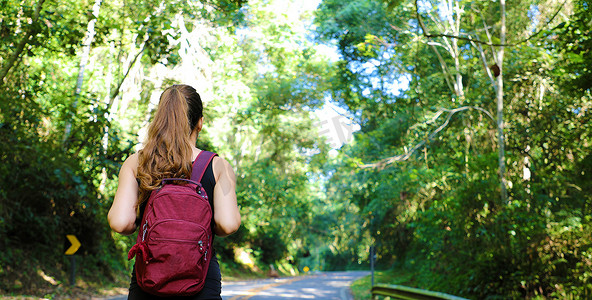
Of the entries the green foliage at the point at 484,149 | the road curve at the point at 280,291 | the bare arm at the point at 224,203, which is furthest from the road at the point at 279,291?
the bare arm at the point at 224,203

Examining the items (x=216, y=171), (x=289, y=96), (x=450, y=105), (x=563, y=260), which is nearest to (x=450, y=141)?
(x=450, y=105)

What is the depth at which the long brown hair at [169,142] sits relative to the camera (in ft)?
7.95

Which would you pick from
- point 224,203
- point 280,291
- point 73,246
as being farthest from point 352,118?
point 224,203

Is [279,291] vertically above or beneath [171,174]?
beneath

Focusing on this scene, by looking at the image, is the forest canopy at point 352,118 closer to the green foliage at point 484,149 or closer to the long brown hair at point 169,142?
the green foliage at point 484,149

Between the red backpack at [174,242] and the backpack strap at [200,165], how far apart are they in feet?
0.24

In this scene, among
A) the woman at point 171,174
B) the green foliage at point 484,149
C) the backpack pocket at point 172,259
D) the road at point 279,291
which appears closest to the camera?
the backpack pocket at point 172,259

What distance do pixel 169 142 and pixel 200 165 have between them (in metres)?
0.17

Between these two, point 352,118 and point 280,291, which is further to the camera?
point 352,118

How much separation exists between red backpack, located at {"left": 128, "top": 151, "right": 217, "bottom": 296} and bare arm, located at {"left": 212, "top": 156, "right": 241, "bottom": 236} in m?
0.08

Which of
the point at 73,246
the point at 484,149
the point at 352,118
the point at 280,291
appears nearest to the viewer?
the point at 73,246

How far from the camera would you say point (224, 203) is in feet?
8.13

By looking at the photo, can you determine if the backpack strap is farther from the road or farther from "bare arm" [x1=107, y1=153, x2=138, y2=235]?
the road

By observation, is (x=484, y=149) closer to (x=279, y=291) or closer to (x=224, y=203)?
(x=279, y=291)
